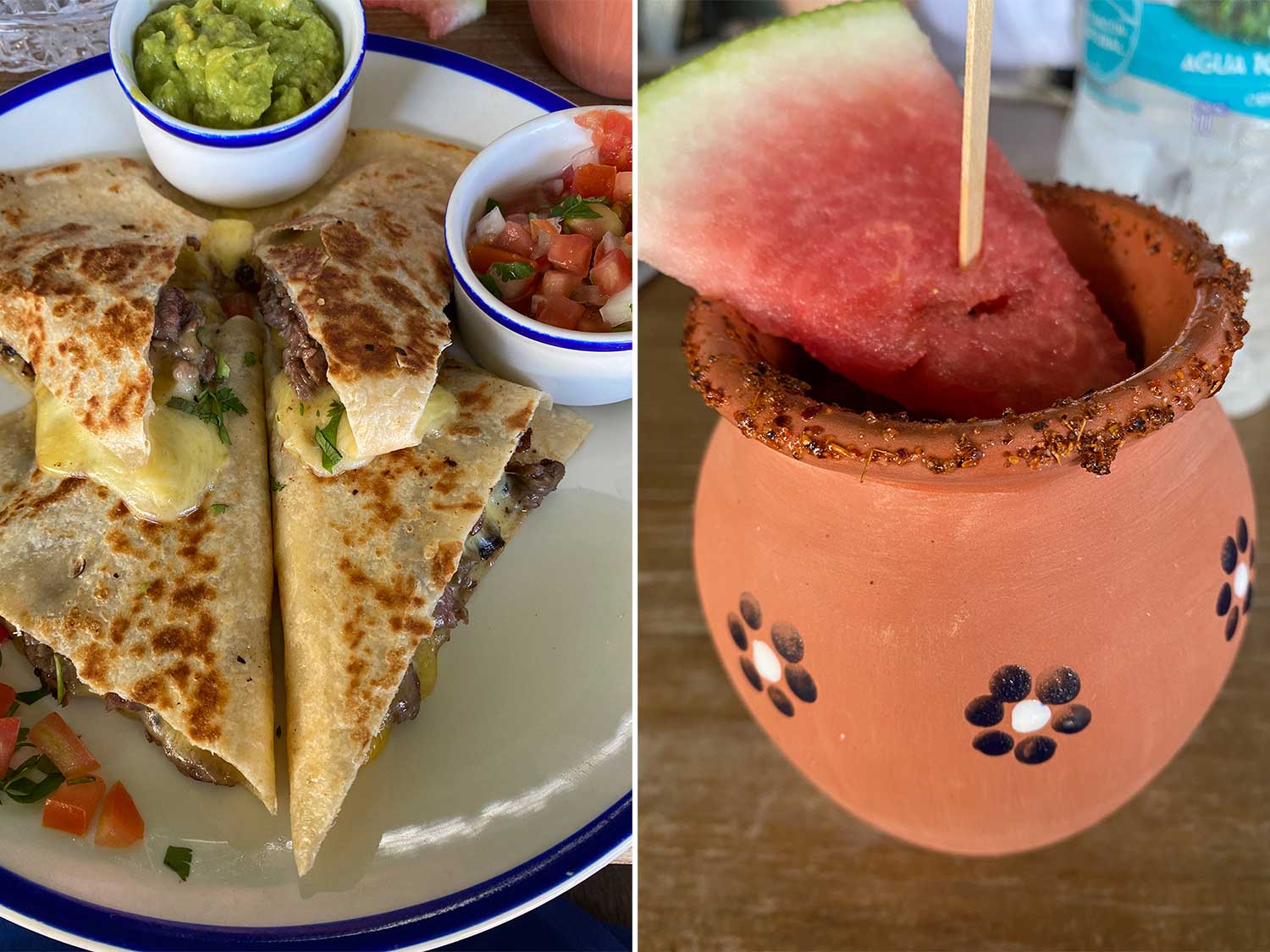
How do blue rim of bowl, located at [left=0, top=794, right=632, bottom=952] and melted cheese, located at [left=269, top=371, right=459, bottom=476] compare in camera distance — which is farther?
melted cheese, located at [left=269, top=371, right=459, bottom=476]

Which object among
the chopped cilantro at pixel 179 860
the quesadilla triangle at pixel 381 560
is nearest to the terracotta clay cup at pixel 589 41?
the quesadilla triangle at pixel 381 560

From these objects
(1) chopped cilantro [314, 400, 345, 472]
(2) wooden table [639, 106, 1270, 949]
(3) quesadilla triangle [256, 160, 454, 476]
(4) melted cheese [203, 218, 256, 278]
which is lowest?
(2) wooden table [639, 106, 1270, 949]

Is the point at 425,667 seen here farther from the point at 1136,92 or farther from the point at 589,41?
the point at 1136,92

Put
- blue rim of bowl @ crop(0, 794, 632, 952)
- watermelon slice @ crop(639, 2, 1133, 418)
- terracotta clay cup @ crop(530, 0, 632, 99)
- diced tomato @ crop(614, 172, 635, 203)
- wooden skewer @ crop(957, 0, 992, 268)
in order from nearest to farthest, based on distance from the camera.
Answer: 1. wooden skewer @ crop(957, 0, 992, 268)
2. watermelon slice @ crop(639, 2, 1133, 418)
3. blue rim of bowl @ crop(0, 794, 632, 952)
4. diced tomato @ crop(614, 172, 635, 203)
5. terracotta clay cup @ crop(530, 0, 632, 99)

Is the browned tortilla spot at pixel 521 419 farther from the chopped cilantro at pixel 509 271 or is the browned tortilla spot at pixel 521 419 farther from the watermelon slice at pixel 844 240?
the watermelon slice at pixel 844 240

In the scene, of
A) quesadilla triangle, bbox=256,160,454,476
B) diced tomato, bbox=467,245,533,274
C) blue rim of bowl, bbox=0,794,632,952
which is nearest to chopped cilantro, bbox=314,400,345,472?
quesadilla triangle, bbox=256,160,454,476

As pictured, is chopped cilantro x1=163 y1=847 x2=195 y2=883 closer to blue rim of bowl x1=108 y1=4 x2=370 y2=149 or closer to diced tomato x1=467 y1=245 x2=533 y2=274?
diced tomato x1=467 y1=245 x2=533 y2=274
